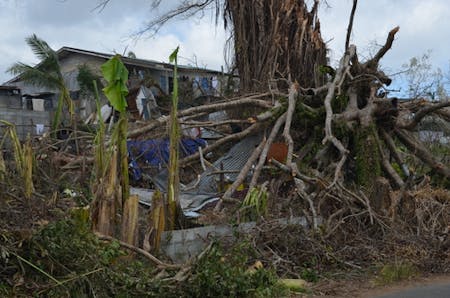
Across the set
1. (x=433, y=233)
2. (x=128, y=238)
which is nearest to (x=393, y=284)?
(x=433, y=233)

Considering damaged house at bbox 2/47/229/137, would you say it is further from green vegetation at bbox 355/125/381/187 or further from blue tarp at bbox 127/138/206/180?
green vegetation at bbox 355/125/381/187

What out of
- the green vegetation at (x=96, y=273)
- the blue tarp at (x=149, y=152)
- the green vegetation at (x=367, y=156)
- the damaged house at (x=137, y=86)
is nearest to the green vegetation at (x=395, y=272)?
the green vegetation at (x=96, y=273)

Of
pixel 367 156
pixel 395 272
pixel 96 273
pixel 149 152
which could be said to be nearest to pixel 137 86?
pixel 149 152

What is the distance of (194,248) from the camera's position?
7.30 metres

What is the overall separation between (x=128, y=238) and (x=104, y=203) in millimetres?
551

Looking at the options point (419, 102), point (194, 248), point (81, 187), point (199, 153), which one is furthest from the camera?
point (419, 102)

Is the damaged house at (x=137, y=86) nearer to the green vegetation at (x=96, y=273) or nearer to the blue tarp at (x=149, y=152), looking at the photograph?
the blue tarp at (x=149, y=152)

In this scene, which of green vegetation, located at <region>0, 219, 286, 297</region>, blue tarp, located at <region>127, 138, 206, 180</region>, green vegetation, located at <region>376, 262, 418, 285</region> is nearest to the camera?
green vegetation, located at <region>0, 219, 286, 297</region>

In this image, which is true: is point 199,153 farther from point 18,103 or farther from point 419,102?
point 18,103

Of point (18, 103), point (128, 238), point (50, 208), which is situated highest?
point (18, 103)

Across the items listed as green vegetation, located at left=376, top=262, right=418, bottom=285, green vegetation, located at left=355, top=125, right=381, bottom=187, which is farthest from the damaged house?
green vegetation, located at left=376, top=262, right=418, bottom=285

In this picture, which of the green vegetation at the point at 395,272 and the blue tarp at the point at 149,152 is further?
the blue tarp at the point at 149,152

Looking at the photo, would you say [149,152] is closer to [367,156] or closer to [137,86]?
[367,156]

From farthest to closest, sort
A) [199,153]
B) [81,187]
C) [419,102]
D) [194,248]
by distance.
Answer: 1. [419,102]
2. [199,153]
3. [81,187]
4. [194,248]
